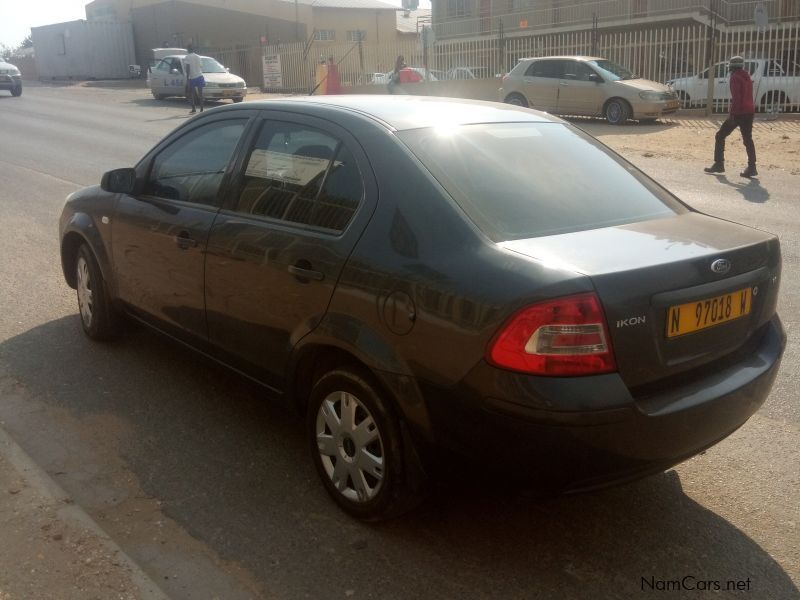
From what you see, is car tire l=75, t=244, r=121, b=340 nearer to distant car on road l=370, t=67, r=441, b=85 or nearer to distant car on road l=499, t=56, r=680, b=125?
distant car on road l=499, t=56, r=680, b=125

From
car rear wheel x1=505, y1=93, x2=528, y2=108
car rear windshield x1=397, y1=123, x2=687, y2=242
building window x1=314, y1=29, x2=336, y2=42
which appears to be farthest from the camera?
building window x1=314, y1=29, x2=336, y2=42

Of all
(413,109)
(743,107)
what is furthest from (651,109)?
(413,109)

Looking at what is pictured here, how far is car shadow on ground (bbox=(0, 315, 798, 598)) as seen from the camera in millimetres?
3164

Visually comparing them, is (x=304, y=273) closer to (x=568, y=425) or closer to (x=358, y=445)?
(x=358, y=445)

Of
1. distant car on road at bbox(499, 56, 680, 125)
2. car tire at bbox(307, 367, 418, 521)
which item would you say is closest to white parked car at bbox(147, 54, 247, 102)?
distant car on road at bbox(499, 56, 680, 125)

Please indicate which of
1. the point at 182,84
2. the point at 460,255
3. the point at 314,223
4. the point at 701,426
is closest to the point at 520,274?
the point at 460,255

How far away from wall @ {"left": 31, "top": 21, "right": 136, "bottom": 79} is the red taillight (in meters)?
50.9

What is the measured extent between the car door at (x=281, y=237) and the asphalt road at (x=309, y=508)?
1.51 ft

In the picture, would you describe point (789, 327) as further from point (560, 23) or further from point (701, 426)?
point (560, 23)

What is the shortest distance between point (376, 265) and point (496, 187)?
62 centimetres

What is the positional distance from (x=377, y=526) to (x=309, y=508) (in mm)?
348

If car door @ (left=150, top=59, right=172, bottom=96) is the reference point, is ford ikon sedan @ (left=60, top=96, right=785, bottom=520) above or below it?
below

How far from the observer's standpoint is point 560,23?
35.8 m
